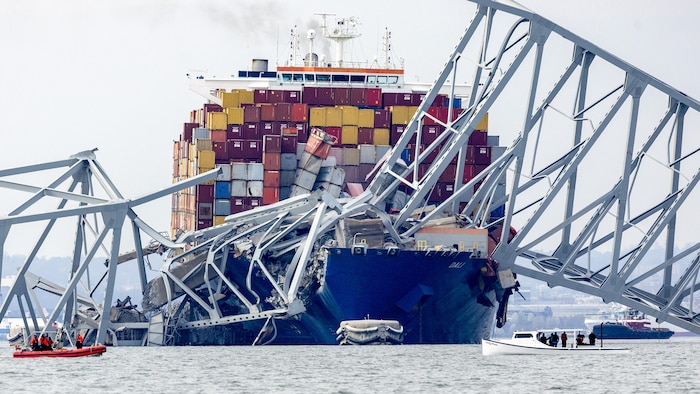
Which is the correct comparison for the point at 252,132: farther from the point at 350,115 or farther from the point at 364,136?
the point at 364,136

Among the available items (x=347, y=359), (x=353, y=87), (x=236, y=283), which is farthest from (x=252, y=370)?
(x=353, y=87)

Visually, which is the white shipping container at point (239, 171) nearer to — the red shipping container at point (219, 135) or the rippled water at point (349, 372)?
the red shipping container at point (219, 135)

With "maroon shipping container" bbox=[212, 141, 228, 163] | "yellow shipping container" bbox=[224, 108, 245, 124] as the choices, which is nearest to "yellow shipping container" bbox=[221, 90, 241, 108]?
"yellow shipping container" bbox=[224, 108, 245, 124]

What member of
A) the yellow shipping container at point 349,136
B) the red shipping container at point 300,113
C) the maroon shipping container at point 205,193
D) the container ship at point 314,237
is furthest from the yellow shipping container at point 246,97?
the maroon shipping container at point 205,193

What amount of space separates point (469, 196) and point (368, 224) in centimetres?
1484

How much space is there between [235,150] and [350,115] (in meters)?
7.31

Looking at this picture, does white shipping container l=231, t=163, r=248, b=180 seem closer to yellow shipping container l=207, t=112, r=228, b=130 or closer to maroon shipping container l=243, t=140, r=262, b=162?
maroon shipping container l=243, t=140, r=262, b=162

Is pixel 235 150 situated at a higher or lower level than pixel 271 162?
higher

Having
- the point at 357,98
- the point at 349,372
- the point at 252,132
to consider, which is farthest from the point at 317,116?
the point at 349,372

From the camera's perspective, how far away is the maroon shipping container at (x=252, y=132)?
325 feet

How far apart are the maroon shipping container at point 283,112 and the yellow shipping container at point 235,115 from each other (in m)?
1.98

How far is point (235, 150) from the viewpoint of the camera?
97688 millimetres

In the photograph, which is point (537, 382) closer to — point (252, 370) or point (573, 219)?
point (252, 370)

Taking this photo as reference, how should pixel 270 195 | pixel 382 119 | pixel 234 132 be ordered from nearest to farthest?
pixel 270 195 → pixel 234 132 → pixel 382 119
